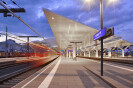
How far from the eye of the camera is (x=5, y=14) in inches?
846

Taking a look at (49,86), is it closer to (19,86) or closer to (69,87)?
(69,87)

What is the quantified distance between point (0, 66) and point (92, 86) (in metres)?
13.4

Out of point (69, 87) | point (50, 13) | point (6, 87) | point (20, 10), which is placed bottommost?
point (6, 87)

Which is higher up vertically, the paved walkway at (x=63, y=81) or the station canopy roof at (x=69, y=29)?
the station canopy roof at (x=69, y=29)

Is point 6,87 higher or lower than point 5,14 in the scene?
lower

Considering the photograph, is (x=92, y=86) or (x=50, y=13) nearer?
(x=92, y=86)

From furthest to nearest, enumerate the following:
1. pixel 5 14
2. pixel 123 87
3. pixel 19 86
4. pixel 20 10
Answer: pixel 20 10 → pixel 5 14 → pixel 19 86 → pixel 123 87

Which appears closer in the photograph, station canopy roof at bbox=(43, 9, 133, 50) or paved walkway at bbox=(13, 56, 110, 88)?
paved walkway at bbox=(13, 56, 110, 88)

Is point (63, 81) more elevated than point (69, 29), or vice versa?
point (69, 29)

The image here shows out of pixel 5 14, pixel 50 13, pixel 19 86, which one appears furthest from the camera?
pixel 5 14

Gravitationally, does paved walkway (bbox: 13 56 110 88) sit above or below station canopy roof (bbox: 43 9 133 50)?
below

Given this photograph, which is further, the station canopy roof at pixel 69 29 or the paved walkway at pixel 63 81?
the station canopy roof at pixel 69 29

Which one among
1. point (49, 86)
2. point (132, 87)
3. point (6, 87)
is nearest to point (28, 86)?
point (49, 86)

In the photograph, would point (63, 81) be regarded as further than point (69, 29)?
No
